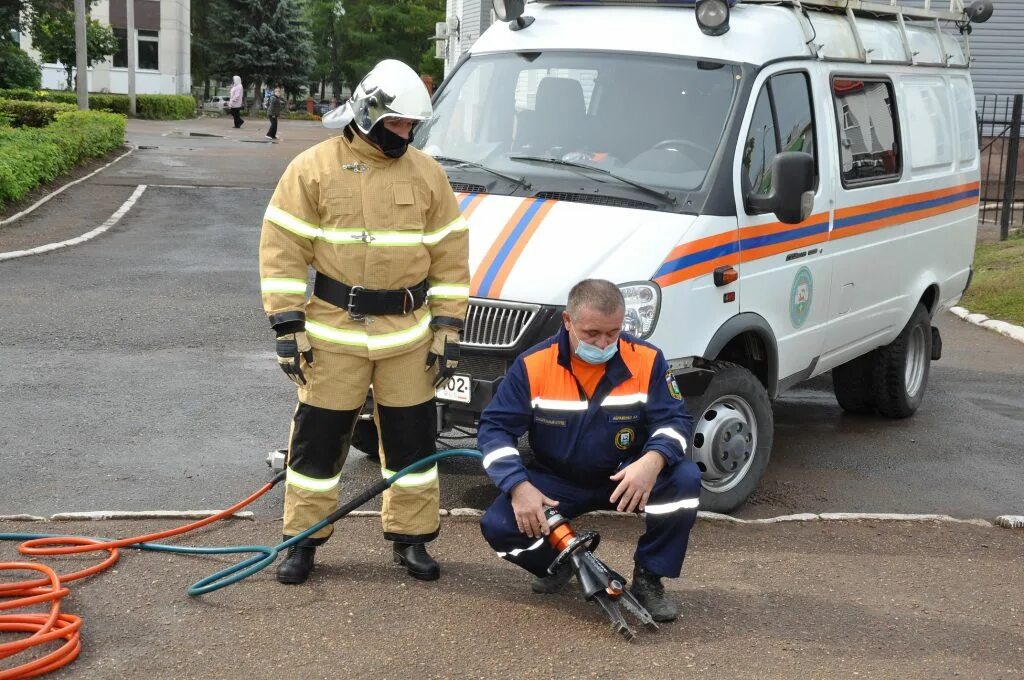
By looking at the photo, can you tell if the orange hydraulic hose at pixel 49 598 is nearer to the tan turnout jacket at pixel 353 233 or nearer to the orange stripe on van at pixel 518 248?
the tan turnout jacket at pixel 353 233

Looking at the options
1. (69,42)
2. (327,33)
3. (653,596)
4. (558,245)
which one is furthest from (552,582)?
(327,33)

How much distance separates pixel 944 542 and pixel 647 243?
197 cm

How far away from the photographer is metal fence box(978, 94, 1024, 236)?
17.9 m

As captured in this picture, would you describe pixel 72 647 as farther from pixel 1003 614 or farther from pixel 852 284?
pixel 852 284

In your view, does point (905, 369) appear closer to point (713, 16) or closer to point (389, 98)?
point (713, 16)

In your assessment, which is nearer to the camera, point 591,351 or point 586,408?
point 591,351

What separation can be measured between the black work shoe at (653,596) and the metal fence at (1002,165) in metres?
13.7

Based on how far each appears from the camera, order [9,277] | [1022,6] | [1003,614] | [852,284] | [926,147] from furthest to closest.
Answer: [1022,6], [9,277], [926,147], [852,284], [1003,614]

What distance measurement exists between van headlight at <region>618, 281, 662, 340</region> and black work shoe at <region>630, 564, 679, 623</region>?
1315mm

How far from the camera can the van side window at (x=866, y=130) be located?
754 cm

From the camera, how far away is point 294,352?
508 centimetres

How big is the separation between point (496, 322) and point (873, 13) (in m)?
3.64

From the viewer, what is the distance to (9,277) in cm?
1282

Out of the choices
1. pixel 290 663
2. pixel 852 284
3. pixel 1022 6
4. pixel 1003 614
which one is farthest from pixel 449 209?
pixel 1022 6
